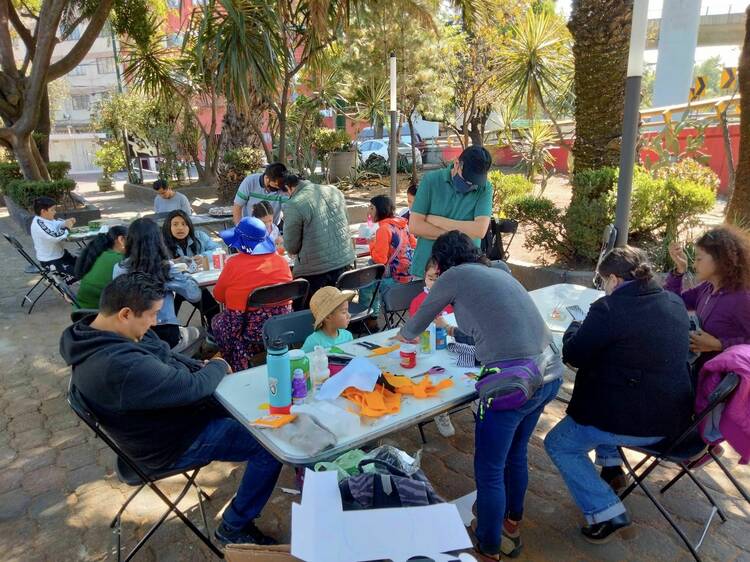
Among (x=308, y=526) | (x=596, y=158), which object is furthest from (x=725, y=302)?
(x=596, y=158)

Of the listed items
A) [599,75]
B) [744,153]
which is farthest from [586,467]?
[599,75]

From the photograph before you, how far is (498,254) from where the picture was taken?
230 inches

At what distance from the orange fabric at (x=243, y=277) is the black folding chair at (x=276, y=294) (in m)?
0.08

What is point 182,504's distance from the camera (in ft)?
9.61

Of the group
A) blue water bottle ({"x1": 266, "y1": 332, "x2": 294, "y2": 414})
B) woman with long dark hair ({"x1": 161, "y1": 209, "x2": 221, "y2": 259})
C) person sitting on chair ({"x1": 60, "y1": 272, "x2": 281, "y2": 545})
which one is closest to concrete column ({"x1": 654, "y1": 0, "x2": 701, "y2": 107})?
woman with long dark hair ({"x1": 161, "y1": 209, "x2": 221, "y2": 259})

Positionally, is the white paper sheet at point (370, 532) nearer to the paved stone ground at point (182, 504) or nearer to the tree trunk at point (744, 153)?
the paved stone ground at point (182, 504)

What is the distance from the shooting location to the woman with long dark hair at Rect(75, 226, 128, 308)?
3.67 m

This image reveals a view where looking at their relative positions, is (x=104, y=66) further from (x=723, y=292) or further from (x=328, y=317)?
(x=723, y=292)

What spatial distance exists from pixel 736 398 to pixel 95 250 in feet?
13.2

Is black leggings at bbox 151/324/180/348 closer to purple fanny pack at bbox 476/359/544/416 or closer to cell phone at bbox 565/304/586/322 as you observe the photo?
purple fanny pack at bbox 476/359/544/416

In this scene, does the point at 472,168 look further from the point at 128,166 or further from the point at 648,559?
the point at 128,166

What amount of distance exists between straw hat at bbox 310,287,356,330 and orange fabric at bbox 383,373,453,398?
615mm

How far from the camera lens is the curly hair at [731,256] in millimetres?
2729

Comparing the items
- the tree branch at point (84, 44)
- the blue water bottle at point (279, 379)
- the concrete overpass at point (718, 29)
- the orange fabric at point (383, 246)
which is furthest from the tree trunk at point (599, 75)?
the concrete overpass at point (718, 29)
